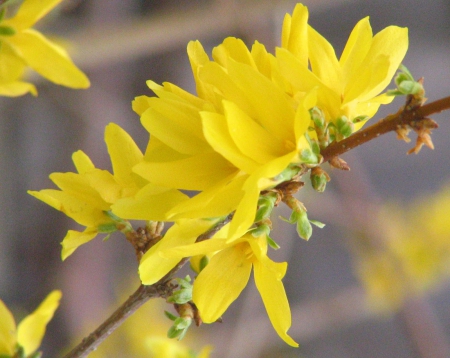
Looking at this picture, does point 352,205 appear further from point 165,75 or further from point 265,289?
point 265,289

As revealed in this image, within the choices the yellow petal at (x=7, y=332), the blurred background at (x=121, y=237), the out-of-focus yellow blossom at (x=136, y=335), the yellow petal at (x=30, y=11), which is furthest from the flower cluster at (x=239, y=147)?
the out-of-focus yellow blossom at (x=136, y=335)

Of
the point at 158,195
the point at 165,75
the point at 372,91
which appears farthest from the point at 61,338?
the point at 372,91

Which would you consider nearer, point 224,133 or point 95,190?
point 224,133

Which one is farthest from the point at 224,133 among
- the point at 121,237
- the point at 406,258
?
the point at 121,237

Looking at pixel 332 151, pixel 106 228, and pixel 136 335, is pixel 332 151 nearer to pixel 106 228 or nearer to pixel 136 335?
pixel 106 228

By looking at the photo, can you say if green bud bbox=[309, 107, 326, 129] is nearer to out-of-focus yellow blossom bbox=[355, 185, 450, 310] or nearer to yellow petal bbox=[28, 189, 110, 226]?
yellow petal bbox=[28, 189, 110, 226]

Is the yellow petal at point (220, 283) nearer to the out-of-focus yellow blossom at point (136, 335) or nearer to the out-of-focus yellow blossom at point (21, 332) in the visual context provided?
the out-of-focus yellow blossom at point (21, 332)

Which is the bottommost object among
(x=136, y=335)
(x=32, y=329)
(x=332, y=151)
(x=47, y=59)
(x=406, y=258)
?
(x=406, y=258)
